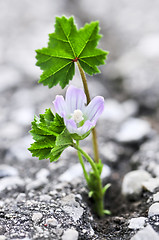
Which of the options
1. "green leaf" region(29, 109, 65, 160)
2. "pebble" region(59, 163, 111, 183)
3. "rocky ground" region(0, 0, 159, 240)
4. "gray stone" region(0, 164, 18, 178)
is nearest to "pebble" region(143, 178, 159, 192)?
"rocky ground" region(0, 0, 159, 240)

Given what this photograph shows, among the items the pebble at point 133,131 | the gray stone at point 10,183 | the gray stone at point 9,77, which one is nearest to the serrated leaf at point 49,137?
the gray stone at point 10,183

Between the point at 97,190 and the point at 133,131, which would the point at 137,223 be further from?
the point at 133,131

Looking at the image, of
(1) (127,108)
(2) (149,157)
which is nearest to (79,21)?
(1) (127,108)

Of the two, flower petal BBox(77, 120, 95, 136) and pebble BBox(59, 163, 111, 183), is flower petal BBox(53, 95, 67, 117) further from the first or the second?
pebble BBox(59, 163, 111, 183)

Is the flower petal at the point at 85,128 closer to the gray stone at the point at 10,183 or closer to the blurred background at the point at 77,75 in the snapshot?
the gray stone at the point at 10,183

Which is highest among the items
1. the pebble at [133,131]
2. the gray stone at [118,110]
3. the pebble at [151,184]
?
the gray stone at [118,110]

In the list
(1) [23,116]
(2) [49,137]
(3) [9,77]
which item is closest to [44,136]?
(2) [49,137]

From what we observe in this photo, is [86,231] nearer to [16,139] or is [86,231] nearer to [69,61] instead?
[69,61]
